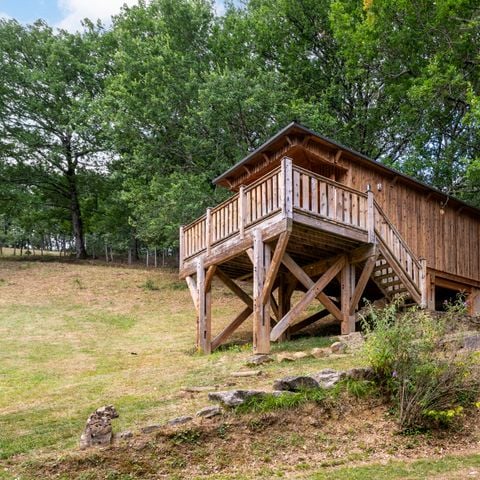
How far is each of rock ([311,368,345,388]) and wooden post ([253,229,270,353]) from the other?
343 cm

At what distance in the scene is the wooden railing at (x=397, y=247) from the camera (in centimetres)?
1202

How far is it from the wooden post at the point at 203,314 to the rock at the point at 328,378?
640 centimetres

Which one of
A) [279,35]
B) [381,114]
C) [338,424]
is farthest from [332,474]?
[279,35]

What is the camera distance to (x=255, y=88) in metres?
20.4

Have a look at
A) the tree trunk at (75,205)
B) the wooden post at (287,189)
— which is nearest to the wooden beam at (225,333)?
the wooden post at (287,189)

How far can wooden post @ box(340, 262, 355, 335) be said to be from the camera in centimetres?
1167

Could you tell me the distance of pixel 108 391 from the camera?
8805mm

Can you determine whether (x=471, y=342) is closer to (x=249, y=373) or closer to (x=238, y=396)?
(x=249, y=373)

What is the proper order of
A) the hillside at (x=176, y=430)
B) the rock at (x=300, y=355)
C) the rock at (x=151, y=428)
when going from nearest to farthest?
the hillside at (x=176, y=430) < the rock at (x=151, y=428) < the rock at (x=300, y=355)

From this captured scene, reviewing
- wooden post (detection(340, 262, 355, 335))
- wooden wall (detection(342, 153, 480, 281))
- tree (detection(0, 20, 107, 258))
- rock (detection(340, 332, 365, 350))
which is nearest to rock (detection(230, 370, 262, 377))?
rock (detection(340, 332, 365, 350))

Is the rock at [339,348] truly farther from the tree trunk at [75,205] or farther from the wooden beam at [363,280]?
the tree trunk at [75,205]

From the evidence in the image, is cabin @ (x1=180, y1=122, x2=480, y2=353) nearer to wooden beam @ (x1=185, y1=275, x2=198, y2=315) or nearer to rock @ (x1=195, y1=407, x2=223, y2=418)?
wooden beam @ (x1=185, y1=275, x2=198, y2=315)

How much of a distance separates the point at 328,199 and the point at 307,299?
225 centimetres

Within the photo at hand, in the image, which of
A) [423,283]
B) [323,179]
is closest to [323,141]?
→ [323,179]
